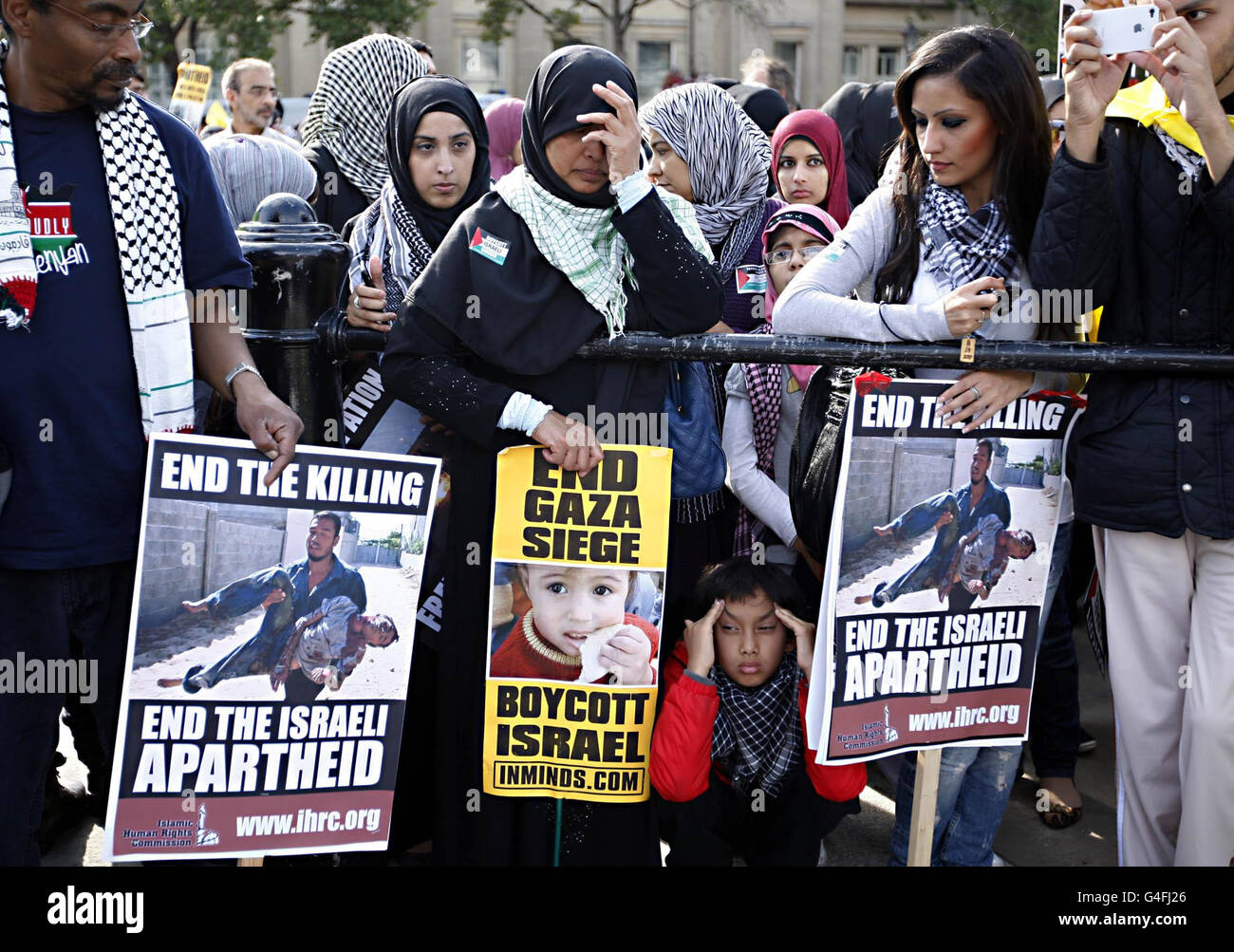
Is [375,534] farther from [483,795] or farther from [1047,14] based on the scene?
[1047,14]

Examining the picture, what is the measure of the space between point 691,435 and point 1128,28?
127 cm

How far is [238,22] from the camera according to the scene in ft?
76.7

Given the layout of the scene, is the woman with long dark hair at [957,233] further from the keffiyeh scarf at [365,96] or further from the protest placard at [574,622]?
the keffiyeh scarf at [365,96]

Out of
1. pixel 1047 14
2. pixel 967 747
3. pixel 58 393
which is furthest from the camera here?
pixel 1047 14

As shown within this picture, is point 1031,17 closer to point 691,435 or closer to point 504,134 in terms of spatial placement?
point 504,134

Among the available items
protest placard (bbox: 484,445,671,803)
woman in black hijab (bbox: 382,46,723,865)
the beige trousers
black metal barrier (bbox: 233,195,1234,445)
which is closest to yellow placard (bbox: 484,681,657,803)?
protest placard (bbox: 484,445,671,803)

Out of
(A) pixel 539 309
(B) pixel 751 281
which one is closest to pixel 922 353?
(A) pixel 539 309

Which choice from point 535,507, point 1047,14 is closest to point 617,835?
point 535,507

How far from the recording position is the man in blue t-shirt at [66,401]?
2.44 meters

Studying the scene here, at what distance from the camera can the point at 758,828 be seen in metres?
3.13

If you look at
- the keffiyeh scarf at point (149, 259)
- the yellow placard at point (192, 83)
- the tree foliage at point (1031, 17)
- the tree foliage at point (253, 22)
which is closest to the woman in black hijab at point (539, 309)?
the keffiyeh scarf at point (149, 259)

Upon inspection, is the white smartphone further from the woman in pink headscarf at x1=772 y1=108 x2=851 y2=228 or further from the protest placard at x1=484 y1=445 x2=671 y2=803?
the woman in pink headscarf at x1=772 y1=108 x2=851 y2=228

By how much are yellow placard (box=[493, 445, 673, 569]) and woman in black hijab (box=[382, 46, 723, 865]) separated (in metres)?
0.07
